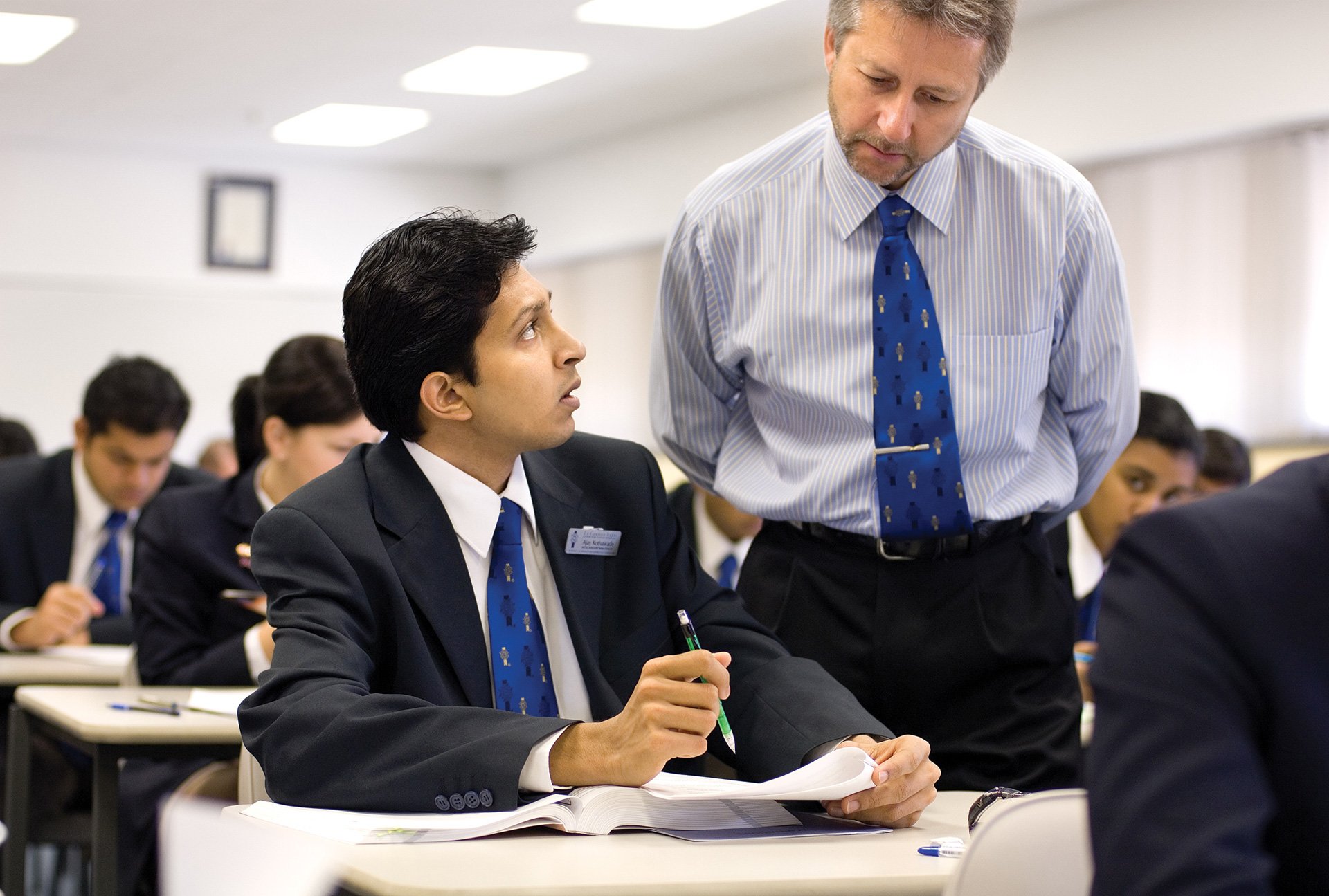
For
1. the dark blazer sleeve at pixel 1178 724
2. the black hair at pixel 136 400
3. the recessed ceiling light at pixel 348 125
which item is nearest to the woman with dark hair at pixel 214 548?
the black hair at pixel 136 400

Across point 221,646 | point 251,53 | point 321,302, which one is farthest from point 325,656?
point 321,302

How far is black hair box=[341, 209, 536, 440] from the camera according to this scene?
1.95 m

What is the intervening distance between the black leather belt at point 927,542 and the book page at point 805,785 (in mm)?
567

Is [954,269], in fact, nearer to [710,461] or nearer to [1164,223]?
[710,461]

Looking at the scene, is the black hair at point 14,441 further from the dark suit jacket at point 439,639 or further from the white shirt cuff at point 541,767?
the white shirt cuff at point 541,767

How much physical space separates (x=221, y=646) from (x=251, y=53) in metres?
6.08

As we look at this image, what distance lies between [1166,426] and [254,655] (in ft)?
7.82

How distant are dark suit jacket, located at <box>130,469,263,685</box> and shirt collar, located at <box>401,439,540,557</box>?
4.44 feet

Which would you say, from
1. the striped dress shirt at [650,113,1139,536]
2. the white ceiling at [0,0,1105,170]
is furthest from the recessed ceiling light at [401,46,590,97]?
the striped dress shirt at [650,113,1139,536]

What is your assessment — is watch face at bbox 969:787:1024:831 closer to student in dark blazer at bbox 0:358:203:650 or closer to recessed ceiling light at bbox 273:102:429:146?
student in dark blazer at bbox 0:358:203:650

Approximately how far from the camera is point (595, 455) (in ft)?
7.00

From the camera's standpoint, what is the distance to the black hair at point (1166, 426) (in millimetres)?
4000

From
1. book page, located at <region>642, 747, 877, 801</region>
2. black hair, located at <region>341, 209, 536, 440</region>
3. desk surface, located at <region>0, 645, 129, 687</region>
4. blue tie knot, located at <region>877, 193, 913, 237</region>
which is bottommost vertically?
desk surface, located at <region>0, 645, 129, 687</region>

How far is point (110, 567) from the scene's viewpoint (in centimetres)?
462
